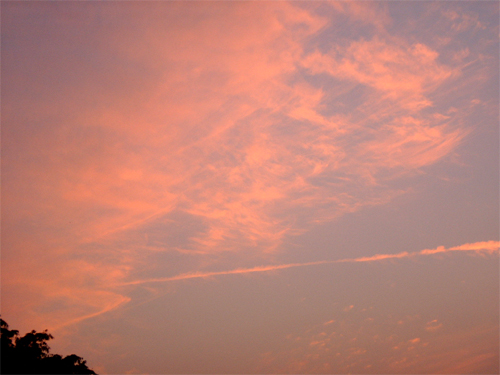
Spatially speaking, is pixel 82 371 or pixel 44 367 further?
pixel 82 371

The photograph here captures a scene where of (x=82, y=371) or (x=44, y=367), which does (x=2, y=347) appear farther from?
(x=82, y=371)

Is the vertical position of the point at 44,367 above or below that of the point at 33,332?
below

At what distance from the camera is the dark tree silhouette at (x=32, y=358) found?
31.0 metres

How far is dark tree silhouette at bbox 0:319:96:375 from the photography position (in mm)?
30969

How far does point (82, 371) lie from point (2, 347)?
7850 millimetres

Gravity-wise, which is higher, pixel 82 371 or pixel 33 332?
pixel 33 332

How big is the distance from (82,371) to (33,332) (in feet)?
19.1

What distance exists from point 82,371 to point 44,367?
156 inches

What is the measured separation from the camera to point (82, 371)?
3644 cm

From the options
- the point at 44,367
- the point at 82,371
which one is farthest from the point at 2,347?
the point at 82,371

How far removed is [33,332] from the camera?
117ft

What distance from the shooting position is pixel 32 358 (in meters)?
33.5

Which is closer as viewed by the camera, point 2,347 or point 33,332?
point 2,347
